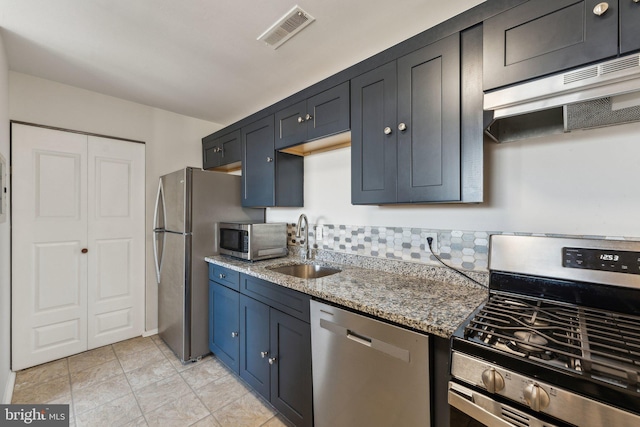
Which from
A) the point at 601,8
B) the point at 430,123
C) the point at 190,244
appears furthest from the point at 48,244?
the point at 601,8

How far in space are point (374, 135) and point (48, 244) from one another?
2.91m

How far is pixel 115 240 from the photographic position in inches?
107

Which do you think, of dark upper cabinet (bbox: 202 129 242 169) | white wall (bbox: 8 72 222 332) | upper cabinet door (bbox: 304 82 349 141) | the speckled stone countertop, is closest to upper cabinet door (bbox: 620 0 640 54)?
the speckled stone countertop

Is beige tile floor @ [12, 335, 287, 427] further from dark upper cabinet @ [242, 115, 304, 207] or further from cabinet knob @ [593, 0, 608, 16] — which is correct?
cabinet knob @ [593, 0, 608, 16]

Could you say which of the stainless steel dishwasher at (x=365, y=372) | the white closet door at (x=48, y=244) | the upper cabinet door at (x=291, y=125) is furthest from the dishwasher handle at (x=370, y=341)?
the white closet door at (x=48, y=244)

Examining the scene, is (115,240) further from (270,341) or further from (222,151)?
(270,341)

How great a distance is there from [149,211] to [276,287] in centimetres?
202

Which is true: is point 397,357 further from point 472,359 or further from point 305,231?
point 305,231

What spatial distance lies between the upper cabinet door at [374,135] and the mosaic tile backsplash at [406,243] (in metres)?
0.36

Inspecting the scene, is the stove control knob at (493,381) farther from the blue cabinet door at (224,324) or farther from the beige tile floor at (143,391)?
the blue cabinet door at (224,324)

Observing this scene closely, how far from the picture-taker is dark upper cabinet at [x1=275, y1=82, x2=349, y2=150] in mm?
1780

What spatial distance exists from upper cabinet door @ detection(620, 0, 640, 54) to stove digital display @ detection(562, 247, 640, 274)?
716 mm

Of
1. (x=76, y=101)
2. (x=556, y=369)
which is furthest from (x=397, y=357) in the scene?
(x=76, y=101)

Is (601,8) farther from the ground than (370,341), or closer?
farther from the ground
